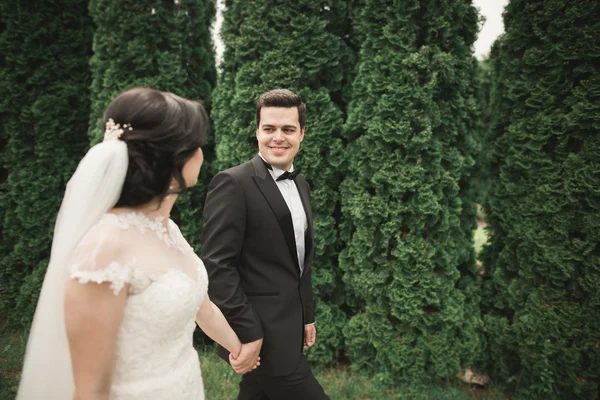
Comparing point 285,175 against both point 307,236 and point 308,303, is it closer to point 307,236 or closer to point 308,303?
point 307,236

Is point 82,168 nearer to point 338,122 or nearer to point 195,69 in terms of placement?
point 338,122

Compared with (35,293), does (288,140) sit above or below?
above

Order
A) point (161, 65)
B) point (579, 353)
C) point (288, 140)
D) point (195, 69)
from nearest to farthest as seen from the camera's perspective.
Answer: point (288, 140) < point (579, 353) < point (161, 65) < point (195, 69)

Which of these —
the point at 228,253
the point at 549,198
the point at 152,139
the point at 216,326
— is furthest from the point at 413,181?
the point at 152,139

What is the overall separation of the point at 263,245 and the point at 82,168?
4.02 ft

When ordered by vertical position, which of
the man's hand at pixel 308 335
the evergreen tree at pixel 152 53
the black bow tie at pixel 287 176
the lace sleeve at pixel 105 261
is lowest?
the man's hand at pixel 308 335

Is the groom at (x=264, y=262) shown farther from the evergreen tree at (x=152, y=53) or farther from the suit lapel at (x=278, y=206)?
the evergreen tree at (x=152, y=53)

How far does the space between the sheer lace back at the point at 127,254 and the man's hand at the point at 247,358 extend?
2.54 feet

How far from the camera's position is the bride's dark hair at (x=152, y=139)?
1.51 metres

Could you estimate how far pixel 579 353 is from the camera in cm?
345

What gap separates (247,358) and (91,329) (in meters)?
1.13

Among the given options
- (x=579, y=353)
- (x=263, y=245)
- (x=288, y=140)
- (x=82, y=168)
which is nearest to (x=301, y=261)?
(x=263, y=245)

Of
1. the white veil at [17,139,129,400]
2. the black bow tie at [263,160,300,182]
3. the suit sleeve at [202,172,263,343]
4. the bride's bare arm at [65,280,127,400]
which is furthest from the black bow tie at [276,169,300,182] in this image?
the bride's bare arm at [65,280,127,400]

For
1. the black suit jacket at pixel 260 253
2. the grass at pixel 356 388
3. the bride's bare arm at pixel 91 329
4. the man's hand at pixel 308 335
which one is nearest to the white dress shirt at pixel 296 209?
the black suit jacket at pixel 260 253
